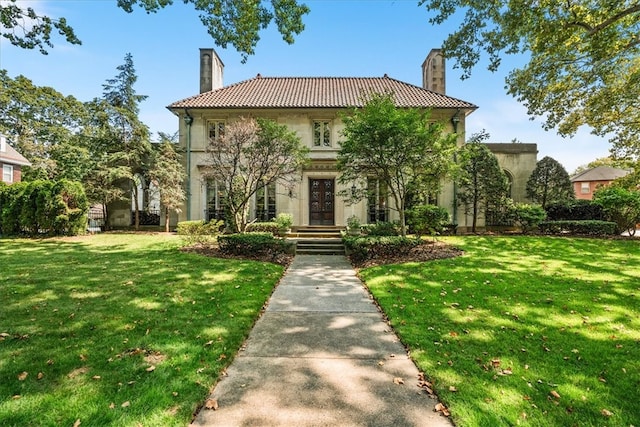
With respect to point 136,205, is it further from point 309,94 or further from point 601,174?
point 601,174

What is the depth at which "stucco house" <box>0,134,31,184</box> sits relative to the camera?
20.5 metres

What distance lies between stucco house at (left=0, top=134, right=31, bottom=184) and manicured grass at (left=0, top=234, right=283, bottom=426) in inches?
736

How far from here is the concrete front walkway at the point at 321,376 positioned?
2523 mm

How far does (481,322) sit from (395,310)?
1.26 meters

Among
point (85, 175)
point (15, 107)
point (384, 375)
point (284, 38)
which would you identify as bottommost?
point (384, 375)

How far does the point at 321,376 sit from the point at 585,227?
16.9m

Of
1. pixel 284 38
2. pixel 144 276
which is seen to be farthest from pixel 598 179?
pixel 144 276

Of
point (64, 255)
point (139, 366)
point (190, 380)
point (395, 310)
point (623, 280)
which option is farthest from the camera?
point (64, 255)

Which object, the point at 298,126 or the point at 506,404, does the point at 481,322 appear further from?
the point at 298,126

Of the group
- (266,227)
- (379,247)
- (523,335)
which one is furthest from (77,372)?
(266,227)

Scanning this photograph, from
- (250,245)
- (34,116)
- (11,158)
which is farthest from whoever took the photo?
(34,116)

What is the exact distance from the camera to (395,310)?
505cm

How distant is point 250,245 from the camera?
984 cm

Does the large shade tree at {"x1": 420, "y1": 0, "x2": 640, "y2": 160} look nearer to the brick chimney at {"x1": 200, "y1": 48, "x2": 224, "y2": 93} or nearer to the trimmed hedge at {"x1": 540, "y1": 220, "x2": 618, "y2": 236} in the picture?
the trimmed hedge at {"x1": 540, "y1": 220, "x2": 618, "y2": 236}
